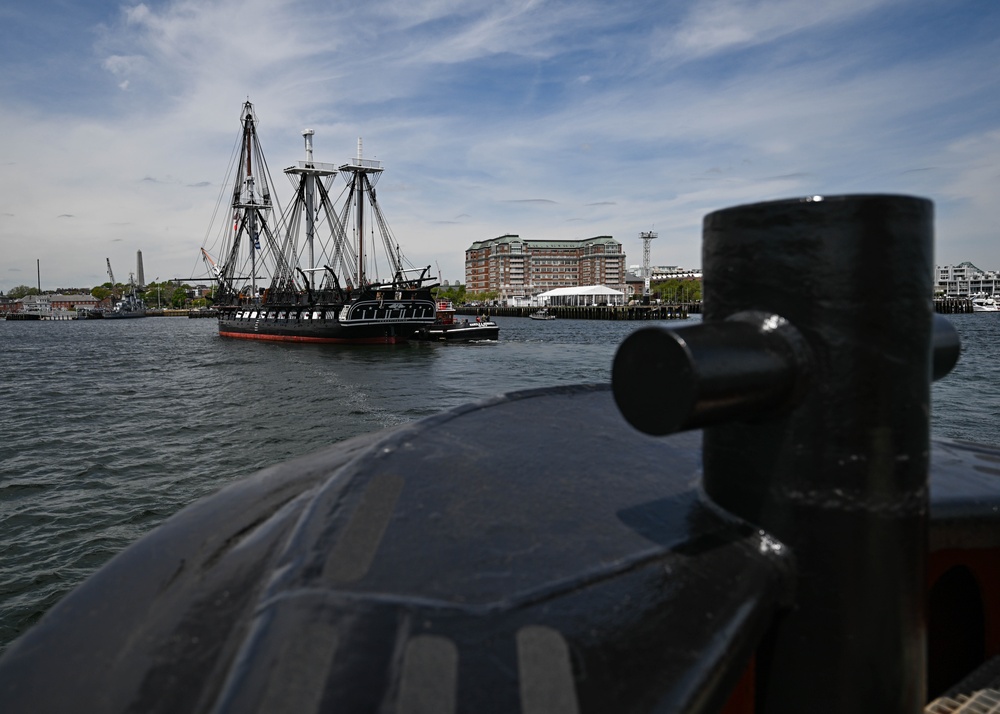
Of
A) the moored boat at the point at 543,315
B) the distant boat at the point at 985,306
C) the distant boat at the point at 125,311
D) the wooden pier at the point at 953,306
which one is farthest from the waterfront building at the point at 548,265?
the distant boat at the point at 125,311

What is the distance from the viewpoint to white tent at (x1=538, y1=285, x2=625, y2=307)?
5094 inches

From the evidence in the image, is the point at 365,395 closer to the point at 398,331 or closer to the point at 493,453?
the point at 493,453

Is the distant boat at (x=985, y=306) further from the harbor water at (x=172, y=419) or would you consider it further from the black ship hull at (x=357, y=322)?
the black ship hull at (x=357, y=322)

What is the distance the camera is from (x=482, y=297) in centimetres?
17100

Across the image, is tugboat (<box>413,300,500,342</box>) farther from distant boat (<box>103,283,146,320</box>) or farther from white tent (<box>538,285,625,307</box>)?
distant boat (<box>103,283,146,320</box>)

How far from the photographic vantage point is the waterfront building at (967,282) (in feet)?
525

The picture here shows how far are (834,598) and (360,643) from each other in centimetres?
91

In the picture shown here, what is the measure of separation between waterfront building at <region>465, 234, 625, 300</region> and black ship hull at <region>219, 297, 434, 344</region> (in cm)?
12696

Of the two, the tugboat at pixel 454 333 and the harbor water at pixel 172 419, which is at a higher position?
the tugboat at pixel 454 333

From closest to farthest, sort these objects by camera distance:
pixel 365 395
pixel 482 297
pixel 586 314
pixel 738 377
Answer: pixel 738 377 < pixel 365 395 < pixel 586 314 < pixel 482 297

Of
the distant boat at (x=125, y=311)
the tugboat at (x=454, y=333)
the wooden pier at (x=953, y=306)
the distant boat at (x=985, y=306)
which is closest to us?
the tugboat at (x=454, y=333)

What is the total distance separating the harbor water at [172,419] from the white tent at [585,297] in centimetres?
9335

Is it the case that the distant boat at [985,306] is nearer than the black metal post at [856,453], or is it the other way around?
the black metal post at [856,453]

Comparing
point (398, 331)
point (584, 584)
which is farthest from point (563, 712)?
point (398, 331)
